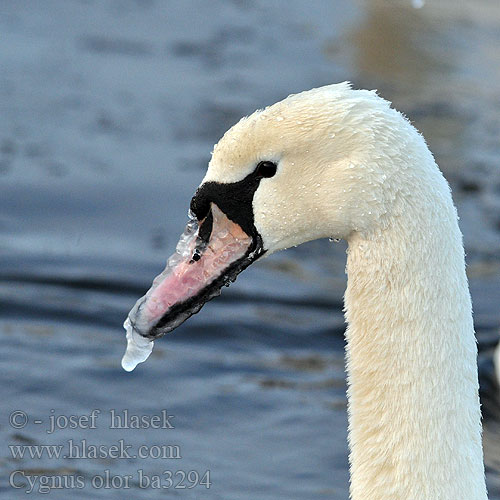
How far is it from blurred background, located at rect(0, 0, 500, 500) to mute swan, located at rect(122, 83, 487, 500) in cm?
226

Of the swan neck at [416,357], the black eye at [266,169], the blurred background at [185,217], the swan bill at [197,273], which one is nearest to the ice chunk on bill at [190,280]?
the swan bill at [197,273]

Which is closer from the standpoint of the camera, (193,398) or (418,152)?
(418,152)

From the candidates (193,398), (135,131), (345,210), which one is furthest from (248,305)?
(345,210)

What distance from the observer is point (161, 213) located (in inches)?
356

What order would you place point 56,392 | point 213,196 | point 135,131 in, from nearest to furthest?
point 213,196, point 56,392, point 135,131

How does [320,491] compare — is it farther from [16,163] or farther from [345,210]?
[16,163]

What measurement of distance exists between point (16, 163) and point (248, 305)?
100 inches

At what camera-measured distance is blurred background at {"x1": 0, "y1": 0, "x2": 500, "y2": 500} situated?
21.9 ft

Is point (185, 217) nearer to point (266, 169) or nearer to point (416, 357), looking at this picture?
point (266, 169)

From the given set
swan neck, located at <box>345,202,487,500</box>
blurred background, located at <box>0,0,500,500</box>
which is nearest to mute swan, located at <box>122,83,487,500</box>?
swan neck, located at <box>345,202,487,500</box>

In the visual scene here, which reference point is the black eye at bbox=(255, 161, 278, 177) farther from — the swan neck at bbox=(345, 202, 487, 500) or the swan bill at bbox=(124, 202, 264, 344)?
the swan neck at bbox=(345, 202, 487, 500)

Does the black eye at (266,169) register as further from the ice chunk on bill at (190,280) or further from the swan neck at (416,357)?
the swan neck at (416,357)

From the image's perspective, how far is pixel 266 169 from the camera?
12.9ft

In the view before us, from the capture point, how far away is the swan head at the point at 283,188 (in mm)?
3748
